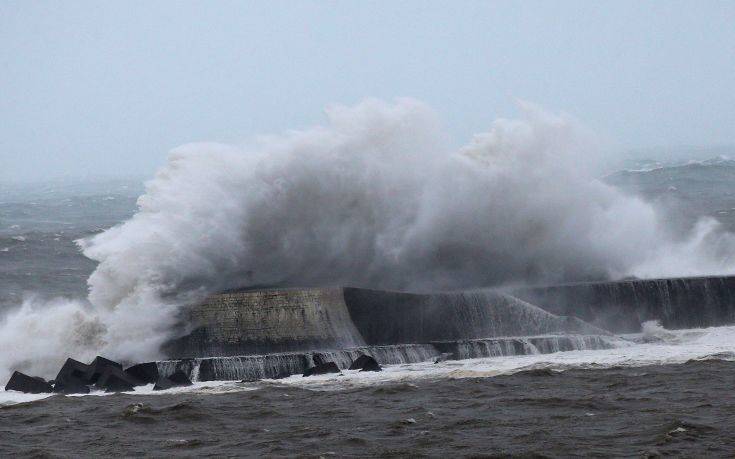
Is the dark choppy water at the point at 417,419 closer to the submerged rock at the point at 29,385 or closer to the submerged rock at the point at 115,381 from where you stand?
the submerged rock at the point at 115,381

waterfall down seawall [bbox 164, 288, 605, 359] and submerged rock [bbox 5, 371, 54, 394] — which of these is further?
waterfall down seawall [bbox 164, 288, 605, 359]

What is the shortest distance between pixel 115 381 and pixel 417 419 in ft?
19.4

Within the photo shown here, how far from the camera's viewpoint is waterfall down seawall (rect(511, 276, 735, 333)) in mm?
25234

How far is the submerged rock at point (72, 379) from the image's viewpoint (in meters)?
18.4

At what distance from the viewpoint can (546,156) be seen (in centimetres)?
2997

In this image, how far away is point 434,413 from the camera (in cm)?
1534

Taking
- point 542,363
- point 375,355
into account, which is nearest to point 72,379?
point 375,355

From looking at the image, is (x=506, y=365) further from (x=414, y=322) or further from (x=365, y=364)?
(x=414, y=322)

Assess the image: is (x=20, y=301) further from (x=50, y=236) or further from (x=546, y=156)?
(x=50, y=236)

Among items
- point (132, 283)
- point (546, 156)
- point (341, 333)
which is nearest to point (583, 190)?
point (546, 156)

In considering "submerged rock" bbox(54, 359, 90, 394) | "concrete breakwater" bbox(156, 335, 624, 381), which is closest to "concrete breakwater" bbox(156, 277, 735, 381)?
"concrete breakwater" bbox(156, 335, 624, 381)

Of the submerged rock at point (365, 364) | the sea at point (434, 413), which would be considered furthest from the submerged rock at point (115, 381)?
the submerged rock at point (365, 364)

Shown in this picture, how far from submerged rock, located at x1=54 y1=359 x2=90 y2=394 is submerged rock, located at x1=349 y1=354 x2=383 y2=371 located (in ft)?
14.1

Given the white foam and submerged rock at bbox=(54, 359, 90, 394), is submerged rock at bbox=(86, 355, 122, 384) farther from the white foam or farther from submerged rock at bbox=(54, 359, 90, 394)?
the white foam
